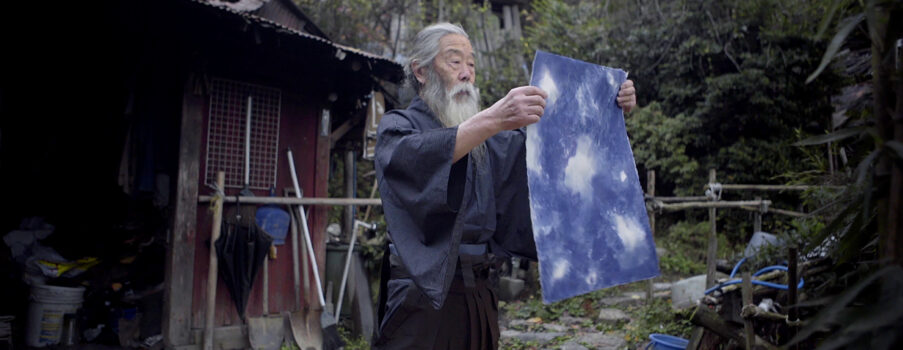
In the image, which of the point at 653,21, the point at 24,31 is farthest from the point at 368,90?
the point at 653,21

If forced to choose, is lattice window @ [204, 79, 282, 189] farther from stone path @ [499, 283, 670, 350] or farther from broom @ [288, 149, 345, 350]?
stone path @ [499, 283, 670, 350]

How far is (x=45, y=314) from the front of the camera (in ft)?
17.6

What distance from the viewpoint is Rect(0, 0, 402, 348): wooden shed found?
16.2 feet

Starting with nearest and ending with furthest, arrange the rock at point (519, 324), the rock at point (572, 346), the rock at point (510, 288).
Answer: the rock at point (572, 346) → the rock at point (519, 324) → the rock at point (510, 288)

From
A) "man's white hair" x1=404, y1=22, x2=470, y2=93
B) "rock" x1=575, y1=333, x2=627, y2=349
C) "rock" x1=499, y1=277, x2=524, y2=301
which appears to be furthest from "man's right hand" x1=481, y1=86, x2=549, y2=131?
"rock" x1=499, y1=277, x2=524, y2=301

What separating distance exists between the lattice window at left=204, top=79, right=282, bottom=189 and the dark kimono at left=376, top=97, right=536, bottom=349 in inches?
146

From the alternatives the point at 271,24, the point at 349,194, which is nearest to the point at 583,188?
the point at 271,24

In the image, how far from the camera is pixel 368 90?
6.32 metres

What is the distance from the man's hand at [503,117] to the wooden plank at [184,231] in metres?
4.06

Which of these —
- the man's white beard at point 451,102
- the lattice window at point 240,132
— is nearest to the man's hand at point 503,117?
the man's white beard at point 451,102

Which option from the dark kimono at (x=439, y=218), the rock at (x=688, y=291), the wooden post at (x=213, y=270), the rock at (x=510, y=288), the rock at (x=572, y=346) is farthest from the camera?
the rock at (x=510, y=288)

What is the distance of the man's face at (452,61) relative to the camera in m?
2.21

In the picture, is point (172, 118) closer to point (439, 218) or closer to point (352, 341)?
point (352, 341)

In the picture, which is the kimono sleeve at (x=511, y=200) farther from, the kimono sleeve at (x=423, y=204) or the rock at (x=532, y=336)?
the rock at (x=532, y=336)
